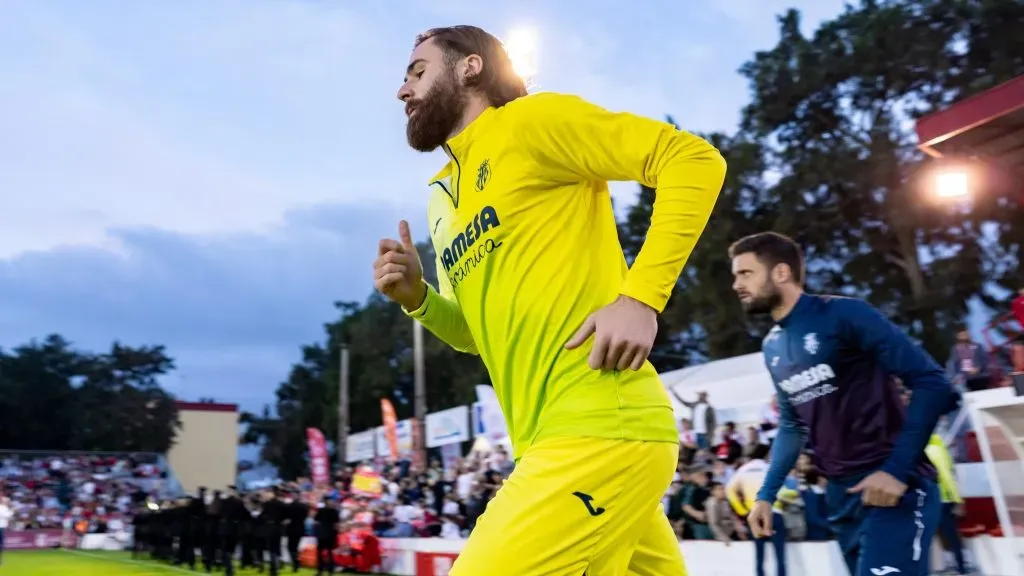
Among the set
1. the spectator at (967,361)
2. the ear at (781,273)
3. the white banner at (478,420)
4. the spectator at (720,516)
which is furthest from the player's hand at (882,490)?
the white banner at (478,420)

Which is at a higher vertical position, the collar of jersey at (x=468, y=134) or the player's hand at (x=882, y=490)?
the collar of jersey at (x=468, y=134)

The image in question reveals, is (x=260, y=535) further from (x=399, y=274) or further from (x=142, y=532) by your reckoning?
(x=399, y=274)

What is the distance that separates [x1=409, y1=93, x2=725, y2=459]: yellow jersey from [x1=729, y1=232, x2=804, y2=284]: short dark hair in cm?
125

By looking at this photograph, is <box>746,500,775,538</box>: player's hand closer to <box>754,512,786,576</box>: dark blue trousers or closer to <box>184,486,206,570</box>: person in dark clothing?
<box>754,512,786,576</box>: dark blue trousers

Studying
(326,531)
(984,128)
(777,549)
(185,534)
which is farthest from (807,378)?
(185,534)

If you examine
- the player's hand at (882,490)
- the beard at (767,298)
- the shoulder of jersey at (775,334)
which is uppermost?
the beard at (767,298)

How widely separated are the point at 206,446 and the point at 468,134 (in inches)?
2403

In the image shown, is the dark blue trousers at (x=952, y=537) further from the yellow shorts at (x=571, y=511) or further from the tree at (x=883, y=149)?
the tree at (x=883, y=149)

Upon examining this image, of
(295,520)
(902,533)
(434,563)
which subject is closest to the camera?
(902,533)

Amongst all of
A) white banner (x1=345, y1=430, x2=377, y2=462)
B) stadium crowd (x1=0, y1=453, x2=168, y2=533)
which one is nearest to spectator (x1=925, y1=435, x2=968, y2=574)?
white banner (x1=345, y1=430, x2=377, y2=462)

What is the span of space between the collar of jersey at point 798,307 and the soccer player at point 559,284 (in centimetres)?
128

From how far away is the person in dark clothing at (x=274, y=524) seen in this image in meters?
16.3

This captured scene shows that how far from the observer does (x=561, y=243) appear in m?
2.24

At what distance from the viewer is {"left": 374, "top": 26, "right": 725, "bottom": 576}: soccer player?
1.99m
